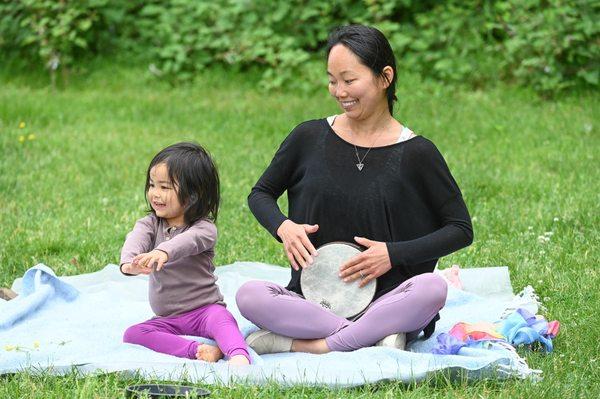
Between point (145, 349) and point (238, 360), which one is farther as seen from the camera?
point (145, 349)

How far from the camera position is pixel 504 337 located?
4348 millimetres

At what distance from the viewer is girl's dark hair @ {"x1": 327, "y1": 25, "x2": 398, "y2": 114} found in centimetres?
427

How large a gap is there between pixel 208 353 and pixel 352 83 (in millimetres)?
1207

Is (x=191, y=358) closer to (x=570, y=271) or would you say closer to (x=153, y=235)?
(x=153, y=235)

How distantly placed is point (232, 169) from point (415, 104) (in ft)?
8.18

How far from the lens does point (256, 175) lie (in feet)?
25.6

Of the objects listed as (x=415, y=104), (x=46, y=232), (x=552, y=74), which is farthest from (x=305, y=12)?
(x=46, y=232)

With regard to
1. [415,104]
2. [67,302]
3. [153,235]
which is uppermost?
[153,235]

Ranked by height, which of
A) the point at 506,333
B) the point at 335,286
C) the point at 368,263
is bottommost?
the point at 506,333

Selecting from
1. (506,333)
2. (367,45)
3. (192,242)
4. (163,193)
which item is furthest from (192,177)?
(506,333)

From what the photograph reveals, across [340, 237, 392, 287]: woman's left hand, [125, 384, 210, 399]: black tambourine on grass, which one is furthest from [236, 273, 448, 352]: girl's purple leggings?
[125, 384, 210, 399]: black tambourine on grass

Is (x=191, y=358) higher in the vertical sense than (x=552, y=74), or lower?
higher

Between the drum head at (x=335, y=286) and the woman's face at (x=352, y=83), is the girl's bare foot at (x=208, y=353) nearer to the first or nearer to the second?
the drum head at (x=335, y=286)

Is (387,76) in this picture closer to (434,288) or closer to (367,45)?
(367,45)
